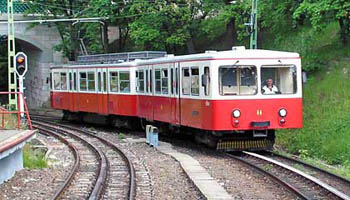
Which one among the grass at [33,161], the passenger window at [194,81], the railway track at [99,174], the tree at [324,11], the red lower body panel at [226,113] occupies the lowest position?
the railway track at [99,174]

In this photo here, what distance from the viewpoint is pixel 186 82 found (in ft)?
62.3

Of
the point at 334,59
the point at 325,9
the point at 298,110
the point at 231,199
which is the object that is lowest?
the point at 231,199

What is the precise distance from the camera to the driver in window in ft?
57.1

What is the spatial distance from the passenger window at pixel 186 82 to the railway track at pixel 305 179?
9.93 ft

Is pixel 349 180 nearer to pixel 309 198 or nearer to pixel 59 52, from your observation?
pixel 309 198

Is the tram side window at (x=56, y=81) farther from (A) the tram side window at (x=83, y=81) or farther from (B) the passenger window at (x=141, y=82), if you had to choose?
(B) the passenger window at (x=141, y=82)

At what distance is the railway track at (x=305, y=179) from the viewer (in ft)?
37.3

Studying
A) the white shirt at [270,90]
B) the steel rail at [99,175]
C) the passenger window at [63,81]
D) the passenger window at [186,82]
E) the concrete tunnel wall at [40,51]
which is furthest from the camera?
the concrete tunnel wall at [40,51]

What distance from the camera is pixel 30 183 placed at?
1349cm

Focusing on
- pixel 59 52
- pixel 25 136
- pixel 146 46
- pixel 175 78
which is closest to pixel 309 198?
pixel 25 136

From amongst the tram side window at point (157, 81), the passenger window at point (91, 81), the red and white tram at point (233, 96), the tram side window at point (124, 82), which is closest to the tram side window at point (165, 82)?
the red and white tram at point (233, 96)

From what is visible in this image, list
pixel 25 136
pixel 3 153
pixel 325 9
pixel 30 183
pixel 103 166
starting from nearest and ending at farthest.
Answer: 1. pixel 3 153
2. pixel 30 183
3. pixel 25 136
4. pixel 103 166
5. pixel 325 9

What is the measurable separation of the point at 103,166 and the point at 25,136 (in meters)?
2.11

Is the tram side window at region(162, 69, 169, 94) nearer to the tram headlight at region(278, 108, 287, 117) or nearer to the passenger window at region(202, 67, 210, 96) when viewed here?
the passenger window at region(202, 67, 210, 96)
